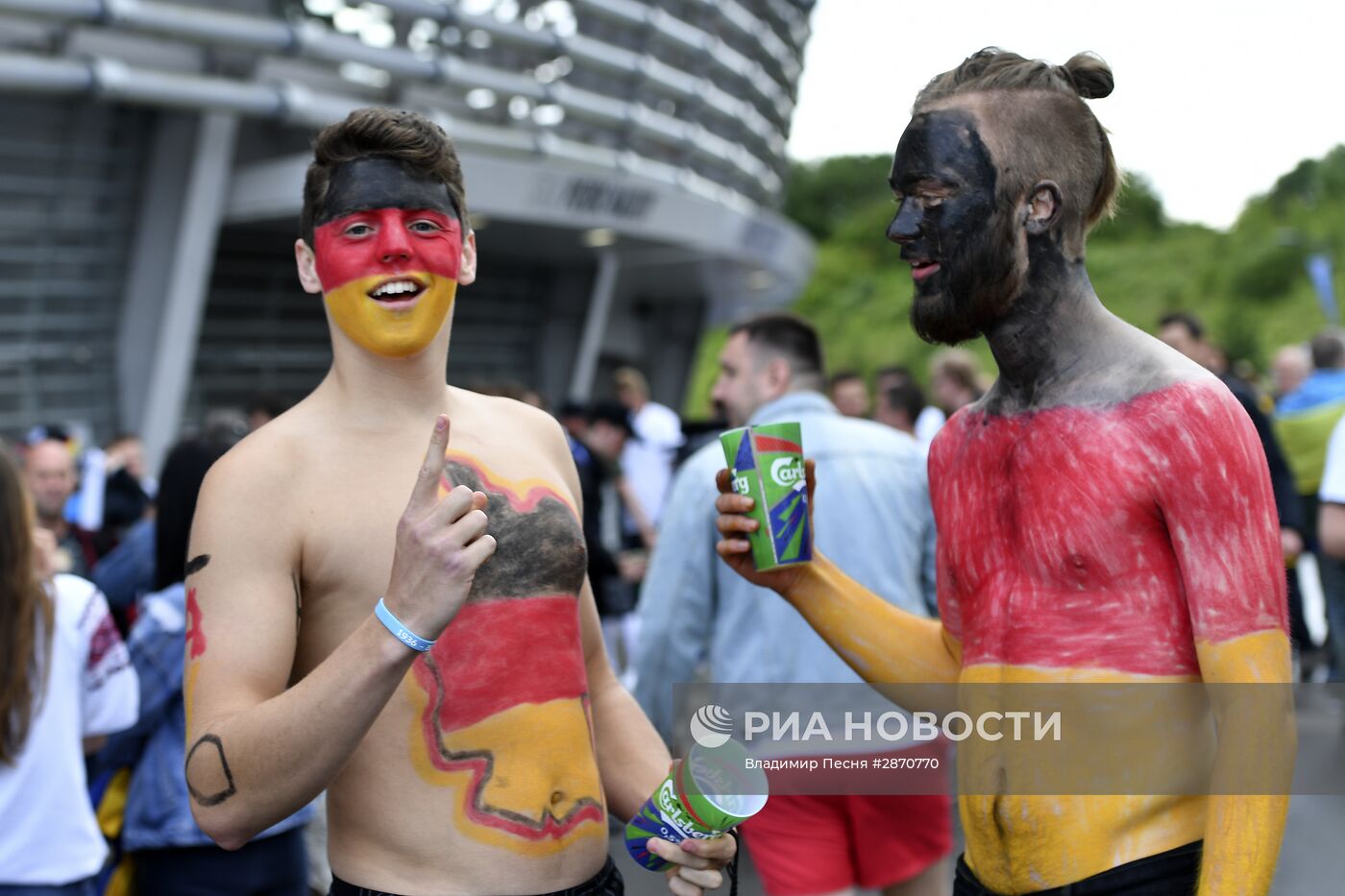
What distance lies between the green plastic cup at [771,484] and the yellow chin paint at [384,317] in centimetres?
61

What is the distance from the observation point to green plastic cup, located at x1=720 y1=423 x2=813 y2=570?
2.56 m

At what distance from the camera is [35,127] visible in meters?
13.7

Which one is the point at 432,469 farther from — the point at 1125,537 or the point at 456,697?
the point at 1125,537

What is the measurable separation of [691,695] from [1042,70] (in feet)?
10.4

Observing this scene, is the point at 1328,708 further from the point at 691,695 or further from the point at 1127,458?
the point at 1127,458

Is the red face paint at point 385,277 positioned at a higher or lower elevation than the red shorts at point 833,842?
higher

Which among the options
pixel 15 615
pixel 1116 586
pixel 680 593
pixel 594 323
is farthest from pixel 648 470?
pixel 594 323

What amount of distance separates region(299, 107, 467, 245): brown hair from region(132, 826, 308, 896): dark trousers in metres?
1.94

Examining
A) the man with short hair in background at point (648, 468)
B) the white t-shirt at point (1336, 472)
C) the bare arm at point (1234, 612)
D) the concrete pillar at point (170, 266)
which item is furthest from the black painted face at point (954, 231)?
the concrete pillar at point (170, 266)

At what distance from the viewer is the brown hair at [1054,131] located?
2.21 m

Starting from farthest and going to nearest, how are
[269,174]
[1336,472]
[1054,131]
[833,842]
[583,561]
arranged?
[269,174]
[1336,472]
[833,842]
[583,561]
[1054,131]

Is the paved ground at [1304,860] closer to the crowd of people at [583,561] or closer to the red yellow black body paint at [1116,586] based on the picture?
the crowd of people at [583,561]

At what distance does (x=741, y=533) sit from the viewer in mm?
2613

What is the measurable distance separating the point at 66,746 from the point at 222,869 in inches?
21.5
